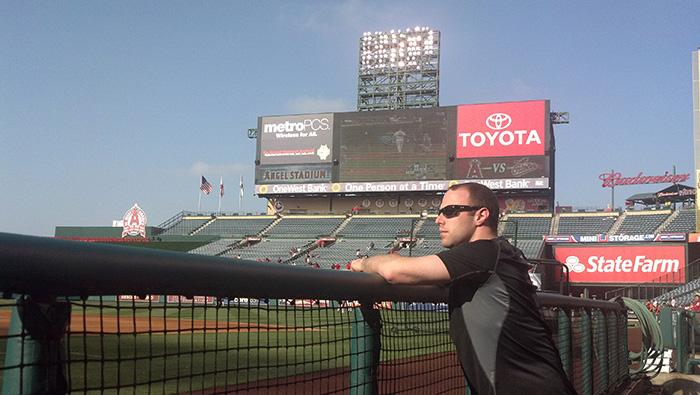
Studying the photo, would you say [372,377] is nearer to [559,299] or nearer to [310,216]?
[559,299]

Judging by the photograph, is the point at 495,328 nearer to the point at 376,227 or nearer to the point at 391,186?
the point at 391,186

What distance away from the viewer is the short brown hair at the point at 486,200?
2.81 m

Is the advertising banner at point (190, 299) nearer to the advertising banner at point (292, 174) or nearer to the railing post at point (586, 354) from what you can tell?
the railing post at point (586, 354)

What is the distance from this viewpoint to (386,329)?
2.89 m

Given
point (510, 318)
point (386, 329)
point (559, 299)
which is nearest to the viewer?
point (510, 318)

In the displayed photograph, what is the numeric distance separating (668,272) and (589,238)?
157 inches

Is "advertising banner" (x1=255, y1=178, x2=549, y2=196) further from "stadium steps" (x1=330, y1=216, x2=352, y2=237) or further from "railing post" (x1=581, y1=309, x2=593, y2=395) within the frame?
"railing post" (x1=581, y1=309, x2=593, y2=395)

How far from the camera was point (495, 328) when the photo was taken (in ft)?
8.28

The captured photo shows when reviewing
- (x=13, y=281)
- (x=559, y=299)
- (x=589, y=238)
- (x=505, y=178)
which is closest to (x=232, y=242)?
(x=505, y=178)

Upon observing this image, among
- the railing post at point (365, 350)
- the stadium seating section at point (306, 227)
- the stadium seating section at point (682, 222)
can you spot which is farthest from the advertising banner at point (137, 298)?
the stadium seating section at point (306, 227)

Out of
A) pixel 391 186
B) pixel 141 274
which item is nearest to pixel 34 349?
pixel 141 274

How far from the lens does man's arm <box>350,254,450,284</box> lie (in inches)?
96.7

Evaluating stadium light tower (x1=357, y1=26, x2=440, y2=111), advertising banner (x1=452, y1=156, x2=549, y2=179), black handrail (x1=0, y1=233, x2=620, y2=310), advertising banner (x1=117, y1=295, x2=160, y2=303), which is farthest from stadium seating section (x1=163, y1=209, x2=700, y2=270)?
advertising banner (x1=117, y1=295, x2=160, y2=303)

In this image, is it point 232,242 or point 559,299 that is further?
point 232,242
